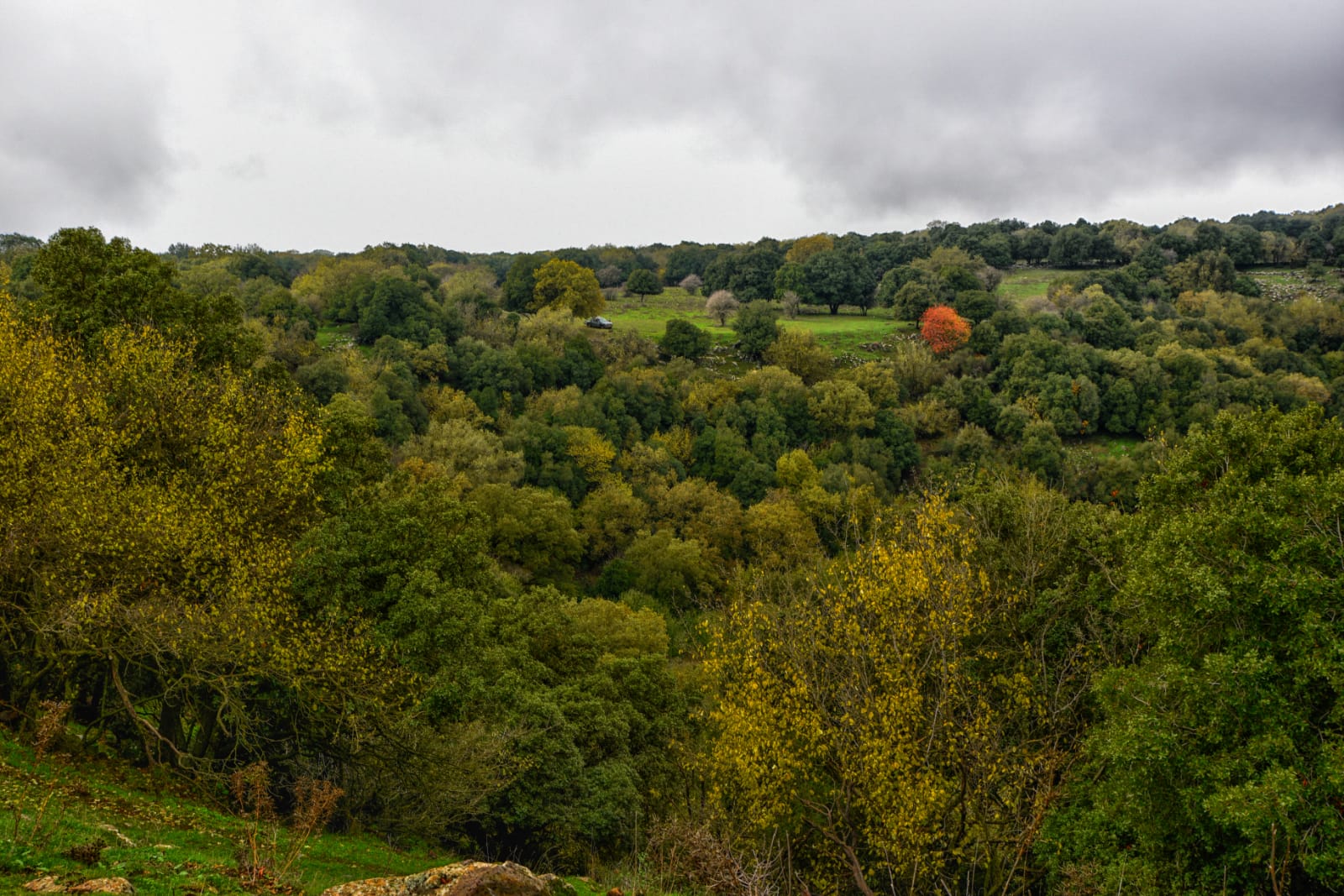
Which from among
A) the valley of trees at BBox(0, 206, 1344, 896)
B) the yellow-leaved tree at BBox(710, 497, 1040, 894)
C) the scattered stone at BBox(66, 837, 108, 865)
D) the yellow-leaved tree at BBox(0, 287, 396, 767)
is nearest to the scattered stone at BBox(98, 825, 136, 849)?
the scattered stone at BBox(66, 837, 108, 865)

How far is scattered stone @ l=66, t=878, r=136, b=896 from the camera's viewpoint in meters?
10.1

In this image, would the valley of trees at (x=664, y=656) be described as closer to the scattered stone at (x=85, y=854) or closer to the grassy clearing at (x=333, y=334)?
the scattered stone at (x=85, y=854)

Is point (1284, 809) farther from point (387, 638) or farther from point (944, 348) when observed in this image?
point (944, 348)

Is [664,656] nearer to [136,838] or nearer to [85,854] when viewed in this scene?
[136,838]

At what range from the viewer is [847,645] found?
2241 centimetres

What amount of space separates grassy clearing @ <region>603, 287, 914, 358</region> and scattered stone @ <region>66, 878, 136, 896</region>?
311ft

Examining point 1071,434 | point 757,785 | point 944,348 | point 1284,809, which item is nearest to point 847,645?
point 757,785

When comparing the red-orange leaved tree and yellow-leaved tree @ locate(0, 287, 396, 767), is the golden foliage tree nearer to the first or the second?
the red-orange leaved tree

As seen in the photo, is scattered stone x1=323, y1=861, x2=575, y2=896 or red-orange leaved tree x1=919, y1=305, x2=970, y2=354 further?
red-orange leaved tree x1=919, y1=305, x2=970, y2=354

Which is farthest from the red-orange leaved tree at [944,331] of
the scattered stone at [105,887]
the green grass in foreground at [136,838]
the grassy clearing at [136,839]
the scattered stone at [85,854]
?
the scattered stone at [105,887]

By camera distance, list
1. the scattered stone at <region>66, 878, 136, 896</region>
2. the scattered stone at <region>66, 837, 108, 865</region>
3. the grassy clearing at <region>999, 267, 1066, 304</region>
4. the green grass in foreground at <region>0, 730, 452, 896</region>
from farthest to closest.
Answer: the grassy clearing at <region>999, 267, 1066, 304</region> < the scattered stone at <region>66, 837, 108, 865</region> < the green grass in foreground at <region>0, 730, 452, 896</region> < the scattered stone at <region>66, 878, 136, 896</region>

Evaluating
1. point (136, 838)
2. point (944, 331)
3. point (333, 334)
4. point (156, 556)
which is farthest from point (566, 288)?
point (136, 838)

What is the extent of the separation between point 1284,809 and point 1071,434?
8287cm

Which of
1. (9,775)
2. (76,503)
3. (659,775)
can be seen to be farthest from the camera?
(659,775)
